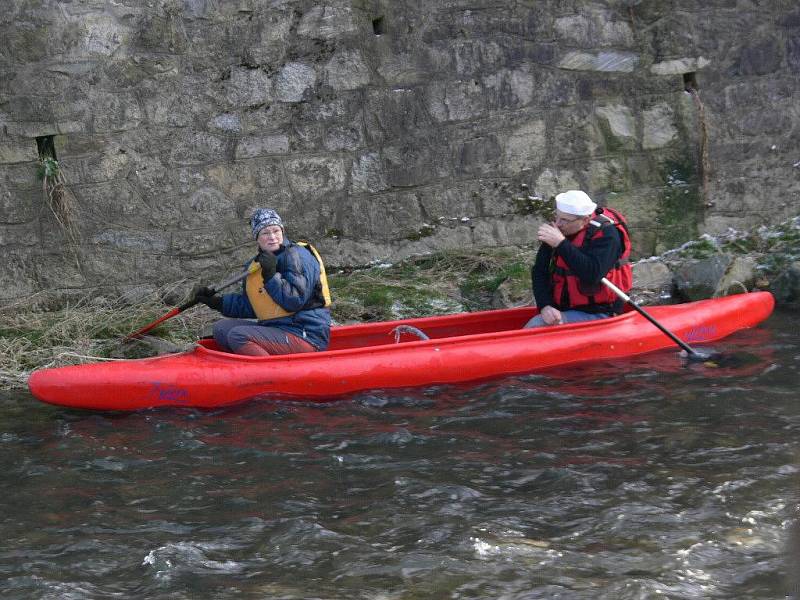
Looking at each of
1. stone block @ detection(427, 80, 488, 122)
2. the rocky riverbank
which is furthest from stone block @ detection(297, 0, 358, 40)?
the rocky riverbank

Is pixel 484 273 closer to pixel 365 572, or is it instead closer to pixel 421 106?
pixel 421 106

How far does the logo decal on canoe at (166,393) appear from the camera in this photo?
210 inches

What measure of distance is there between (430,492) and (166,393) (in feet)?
6.08

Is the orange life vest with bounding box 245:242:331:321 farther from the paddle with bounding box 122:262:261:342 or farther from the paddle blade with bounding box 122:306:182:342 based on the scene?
the paddle blade with bounding box 122:306:182:342

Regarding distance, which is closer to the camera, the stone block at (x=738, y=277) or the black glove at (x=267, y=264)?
the black glove at (x=267, y=264)

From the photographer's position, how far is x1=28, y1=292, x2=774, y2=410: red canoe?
17.5 ft

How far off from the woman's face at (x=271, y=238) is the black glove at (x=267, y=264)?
0.07 metres

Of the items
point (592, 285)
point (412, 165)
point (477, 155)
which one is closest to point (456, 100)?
point (477, 155)

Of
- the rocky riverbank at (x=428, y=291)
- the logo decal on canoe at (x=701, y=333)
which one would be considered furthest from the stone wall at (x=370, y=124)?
the logo decal on canoe at (x=701, y=333)

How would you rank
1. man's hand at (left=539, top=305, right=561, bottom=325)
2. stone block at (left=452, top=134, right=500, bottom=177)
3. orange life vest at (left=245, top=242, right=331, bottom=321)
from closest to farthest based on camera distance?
orange life vest at (left=245, top=242, right=331, bottom=321), man's hand at (left=539, top=305, right=561, bottom=325), stone block at (left=452, top=134, right=500, bottom=177)

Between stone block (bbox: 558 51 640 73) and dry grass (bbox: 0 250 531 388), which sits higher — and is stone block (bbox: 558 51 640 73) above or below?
above

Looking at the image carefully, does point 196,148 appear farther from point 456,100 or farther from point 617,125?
point 617,125

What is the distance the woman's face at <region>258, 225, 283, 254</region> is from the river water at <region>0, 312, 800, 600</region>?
81 cm

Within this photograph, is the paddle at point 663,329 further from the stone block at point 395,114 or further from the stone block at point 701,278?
the stone block at point 395,114
